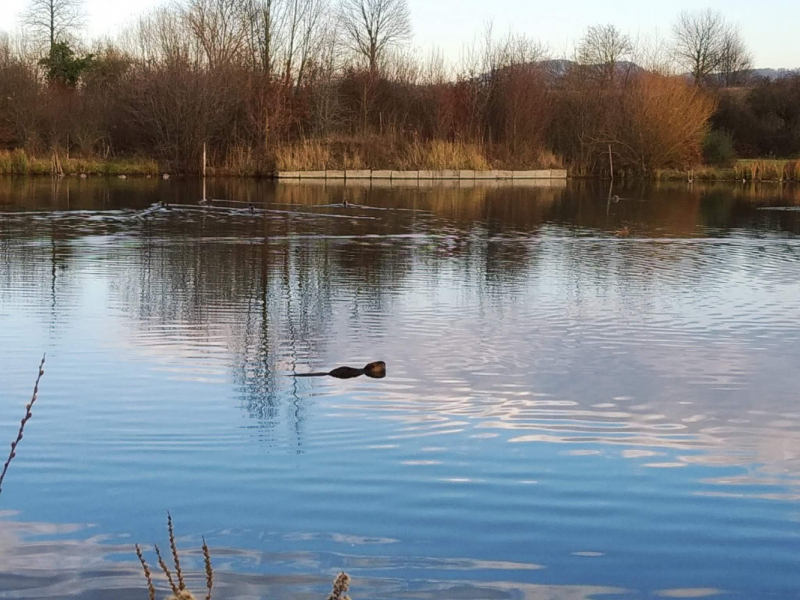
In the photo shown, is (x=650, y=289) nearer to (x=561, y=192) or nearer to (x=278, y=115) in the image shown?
(x=561, y=192)

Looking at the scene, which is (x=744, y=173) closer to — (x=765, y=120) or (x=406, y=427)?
(x=765, y=120)

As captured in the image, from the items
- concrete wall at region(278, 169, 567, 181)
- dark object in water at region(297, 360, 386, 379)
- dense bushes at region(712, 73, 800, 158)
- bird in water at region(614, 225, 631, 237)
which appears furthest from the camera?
dense bushes at region(712, 73, 800, 158)

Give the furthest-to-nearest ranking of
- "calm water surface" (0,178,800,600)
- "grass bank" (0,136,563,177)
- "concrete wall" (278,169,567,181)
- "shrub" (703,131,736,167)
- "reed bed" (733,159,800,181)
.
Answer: "shrub" (703,131,736,167)
"reed bed" (733,159,800,181)
"grass bank" (0,136,563,177)
"concrete wall" (278,169,567,181)
"calm water surface" (0,178,800,600)

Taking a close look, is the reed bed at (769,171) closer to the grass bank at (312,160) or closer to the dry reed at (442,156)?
the grass bank at (312,160)

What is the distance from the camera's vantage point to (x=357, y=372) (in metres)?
6.99

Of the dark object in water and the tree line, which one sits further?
the tree line

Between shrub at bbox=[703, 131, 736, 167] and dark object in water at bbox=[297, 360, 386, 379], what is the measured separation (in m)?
43.0

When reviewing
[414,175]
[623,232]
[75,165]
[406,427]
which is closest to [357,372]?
[406,427]

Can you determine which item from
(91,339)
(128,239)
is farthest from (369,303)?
(128,239)

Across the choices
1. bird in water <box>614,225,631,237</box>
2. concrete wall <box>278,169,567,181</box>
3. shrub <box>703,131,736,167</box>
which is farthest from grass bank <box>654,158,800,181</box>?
bird in water <box>614,225,631,237</box>

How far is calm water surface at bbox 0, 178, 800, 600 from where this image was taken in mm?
4047

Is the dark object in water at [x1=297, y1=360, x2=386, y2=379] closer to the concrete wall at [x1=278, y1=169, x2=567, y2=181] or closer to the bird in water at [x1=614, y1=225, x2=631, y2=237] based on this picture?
the bird in water at [x1=614, y1=225, x2=631, y2=237]

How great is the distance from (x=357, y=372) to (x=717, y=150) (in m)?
43.4

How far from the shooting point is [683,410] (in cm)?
631
